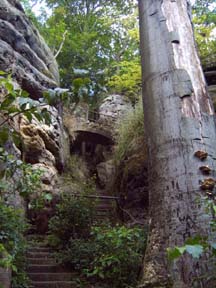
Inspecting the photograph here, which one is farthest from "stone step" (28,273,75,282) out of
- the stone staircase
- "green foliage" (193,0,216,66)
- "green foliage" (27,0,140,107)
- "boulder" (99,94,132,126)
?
"boulder" (99,94,132,126)

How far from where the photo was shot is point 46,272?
17.3 feet

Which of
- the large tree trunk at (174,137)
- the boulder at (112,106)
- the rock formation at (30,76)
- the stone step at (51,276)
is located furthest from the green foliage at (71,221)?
the boulder at (112,106)

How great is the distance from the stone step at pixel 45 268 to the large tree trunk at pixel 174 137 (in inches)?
166

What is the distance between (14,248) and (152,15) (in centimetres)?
202

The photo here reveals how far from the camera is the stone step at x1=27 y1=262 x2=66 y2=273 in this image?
5273 mm

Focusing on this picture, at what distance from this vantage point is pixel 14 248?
2.70m

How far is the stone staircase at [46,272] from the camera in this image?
15.9 ft

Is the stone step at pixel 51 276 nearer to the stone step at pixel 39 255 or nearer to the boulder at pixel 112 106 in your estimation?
the stone step at pixel 39 255

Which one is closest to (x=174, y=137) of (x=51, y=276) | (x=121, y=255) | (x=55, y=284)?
(x=121, y=255)

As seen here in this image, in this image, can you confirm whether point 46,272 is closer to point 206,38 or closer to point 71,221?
point 71,221

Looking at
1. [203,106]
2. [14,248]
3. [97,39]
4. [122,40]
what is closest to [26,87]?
[14,248]

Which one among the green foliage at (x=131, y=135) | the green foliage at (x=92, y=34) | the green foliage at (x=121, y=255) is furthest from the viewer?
the green foliage at (x=92, y=34)

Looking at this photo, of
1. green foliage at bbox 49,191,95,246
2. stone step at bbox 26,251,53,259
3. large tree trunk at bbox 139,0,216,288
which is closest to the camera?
large tree trunk at bbox 139,0,216,288

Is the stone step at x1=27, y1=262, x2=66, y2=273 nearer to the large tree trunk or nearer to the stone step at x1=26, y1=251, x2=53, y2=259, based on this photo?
the stone step at x1=26, y1=251, x2=53, y2=259
